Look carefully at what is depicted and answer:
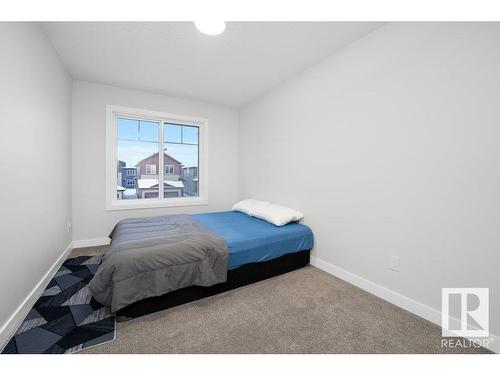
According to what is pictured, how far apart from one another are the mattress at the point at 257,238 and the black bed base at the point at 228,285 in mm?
75

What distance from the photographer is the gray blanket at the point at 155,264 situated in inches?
62.3

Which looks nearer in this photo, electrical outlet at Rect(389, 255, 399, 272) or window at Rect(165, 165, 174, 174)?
electrical outlet at Rect(389, 255, 399, 272)

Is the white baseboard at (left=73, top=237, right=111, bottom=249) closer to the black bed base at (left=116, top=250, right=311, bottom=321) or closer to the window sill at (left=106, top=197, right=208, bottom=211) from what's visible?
the window sill at (left=106, top=197, right=208, bottom=211)

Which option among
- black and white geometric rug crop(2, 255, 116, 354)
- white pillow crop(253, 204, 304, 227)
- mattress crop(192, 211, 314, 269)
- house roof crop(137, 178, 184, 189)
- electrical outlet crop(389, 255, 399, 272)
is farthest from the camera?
house roof crop(137, 178, 184, 189)

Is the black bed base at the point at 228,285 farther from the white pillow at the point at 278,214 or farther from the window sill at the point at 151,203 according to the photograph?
the window sill at the point at 151,203

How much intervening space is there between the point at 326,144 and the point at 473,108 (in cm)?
122

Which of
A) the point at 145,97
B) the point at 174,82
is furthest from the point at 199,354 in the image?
the point at 145,97

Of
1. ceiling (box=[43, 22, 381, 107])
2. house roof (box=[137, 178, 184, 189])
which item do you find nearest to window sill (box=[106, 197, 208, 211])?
house roof (box=[137, 178, 184, 189])

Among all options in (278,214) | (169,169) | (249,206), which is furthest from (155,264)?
(169,169)

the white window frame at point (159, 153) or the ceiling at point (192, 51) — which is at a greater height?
the ceiling at point (192, 51)

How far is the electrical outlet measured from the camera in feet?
6.05

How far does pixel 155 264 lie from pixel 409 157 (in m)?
2.29

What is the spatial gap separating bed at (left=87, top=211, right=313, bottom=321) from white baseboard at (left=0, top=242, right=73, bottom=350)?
52 cm

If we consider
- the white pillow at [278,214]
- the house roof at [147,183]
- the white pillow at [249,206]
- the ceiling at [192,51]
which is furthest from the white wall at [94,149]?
the white pillow at [278,214]
